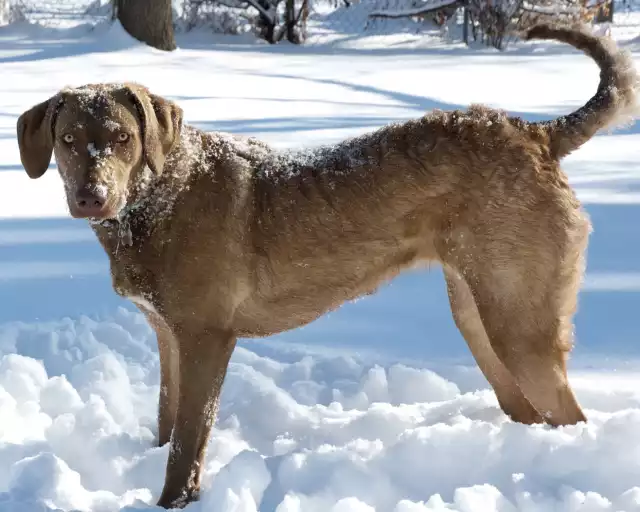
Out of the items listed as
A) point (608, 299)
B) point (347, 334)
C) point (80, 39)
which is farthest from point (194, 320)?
point (80, 39)

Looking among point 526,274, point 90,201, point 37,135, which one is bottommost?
point 526,274

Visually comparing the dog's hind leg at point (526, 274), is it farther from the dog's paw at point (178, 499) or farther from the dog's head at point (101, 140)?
the dog's paw at point (178, 499)

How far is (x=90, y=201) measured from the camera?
2822 mm

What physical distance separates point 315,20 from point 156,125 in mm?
20780

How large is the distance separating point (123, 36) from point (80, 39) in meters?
1.38

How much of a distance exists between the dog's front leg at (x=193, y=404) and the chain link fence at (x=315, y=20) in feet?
50.8

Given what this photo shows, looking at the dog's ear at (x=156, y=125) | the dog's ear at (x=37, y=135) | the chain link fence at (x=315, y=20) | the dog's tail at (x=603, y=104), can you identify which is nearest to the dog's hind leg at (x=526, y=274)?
the dog's tail at (x=603, y=104)

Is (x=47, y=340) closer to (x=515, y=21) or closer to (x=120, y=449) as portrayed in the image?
(x=120, y=449)

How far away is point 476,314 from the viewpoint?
3.61 metres

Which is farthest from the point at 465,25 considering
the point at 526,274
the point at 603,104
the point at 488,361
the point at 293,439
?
the point at 526,274

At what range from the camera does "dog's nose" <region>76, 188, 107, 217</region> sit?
2.82m

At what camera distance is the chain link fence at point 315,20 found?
755 inches

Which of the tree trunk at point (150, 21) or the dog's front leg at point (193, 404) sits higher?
the dog's front leg at point (193, 404)

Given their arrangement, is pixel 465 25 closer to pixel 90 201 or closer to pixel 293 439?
pixel 293 439
